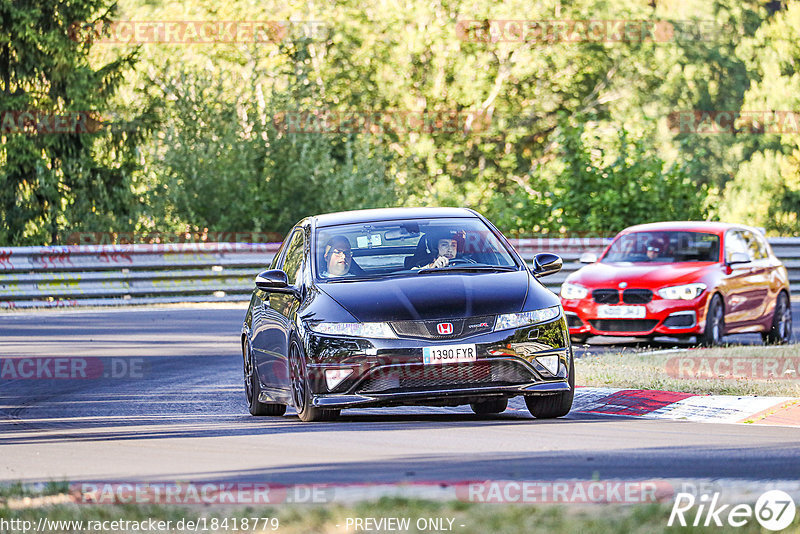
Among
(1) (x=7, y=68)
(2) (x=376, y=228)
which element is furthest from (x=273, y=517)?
(1) (x=7, y=68)

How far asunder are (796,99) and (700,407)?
185 ft

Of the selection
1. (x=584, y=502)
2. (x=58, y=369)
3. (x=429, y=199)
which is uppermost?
(x=584, y=502)

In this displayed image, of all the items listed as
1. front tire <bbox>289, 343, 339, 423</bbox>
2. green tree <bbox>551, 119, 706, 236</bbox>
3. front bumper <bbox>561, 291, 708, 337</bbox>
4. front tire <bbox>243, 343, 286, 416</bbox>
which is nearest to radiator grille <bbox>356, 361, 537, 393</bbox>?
front tire <bbox>289, 343, 339, 423</bbox>

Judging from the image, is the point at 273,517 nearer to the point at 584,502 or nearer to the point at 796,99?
the point at 584,502

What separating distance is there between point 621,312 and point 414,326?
7714 millimetres

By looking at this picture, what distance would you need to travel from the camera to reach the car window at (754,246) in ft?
61.3

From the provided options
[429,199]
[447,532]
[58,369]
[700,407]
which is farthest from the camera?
[429,199]

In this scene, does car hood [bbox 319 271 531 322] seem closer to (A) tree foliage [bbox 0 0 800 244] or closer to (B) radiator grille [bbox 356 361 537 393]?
(B) radiator grille [bbox 356 361 537 393]

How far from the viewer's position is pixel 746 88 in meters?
71.2

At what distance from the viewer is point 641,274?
17.3 metres

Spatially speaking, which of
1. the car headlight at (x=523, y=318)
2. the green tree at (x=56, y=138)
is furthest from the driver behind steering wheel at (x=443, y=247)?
the green tree at (x=56, y=138)

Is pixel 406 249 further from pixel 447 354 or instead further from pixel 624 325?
pixel 624 325

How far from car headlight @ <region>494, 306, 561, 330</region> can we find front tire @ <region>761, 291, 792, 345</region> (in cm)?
889

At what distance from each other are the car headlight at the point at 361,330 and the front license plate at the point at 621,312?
7.65 m
